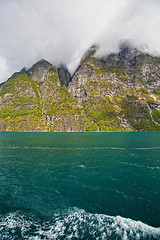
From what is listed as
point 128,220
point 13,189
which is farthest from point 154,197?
point 13,189

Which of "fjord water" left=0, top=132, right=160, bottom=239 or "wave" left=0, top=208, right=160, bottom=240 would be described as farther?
"fjord water" left=0, top=132, right=160, bottom=239

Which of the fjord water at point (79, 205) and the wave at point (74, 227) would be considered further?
the fjord water at point (79, 205)

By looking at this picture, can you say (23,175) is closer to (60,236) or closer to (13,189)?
(13,189)

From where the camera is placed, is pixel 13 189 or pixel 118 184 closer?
pixel 13 189

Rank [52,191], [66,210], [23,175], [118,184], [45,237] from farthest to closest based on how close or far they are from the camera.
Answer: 1. [23,175]
2. [118,184]
3. [52,191]
4. [66,210]
5. [45,237]

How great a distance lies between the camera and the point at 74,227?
11914mm

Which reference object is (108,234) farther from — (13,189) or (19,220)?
(13,189)

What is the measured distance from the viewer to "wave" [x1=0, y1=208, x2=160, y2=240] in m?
10.8

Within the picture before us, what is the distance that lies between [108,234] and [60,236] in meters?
4.09

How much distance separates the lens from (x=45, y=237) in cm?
1059

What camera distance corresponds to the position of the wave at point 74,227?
1080 cm

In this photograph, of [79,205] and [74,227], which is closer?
[74,227]

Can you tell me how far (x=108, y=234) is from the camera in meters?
11.0

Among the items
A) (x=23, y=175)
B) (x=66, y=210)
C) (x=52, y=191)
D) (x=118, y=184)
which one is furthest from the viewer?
(x=23, y=175)
